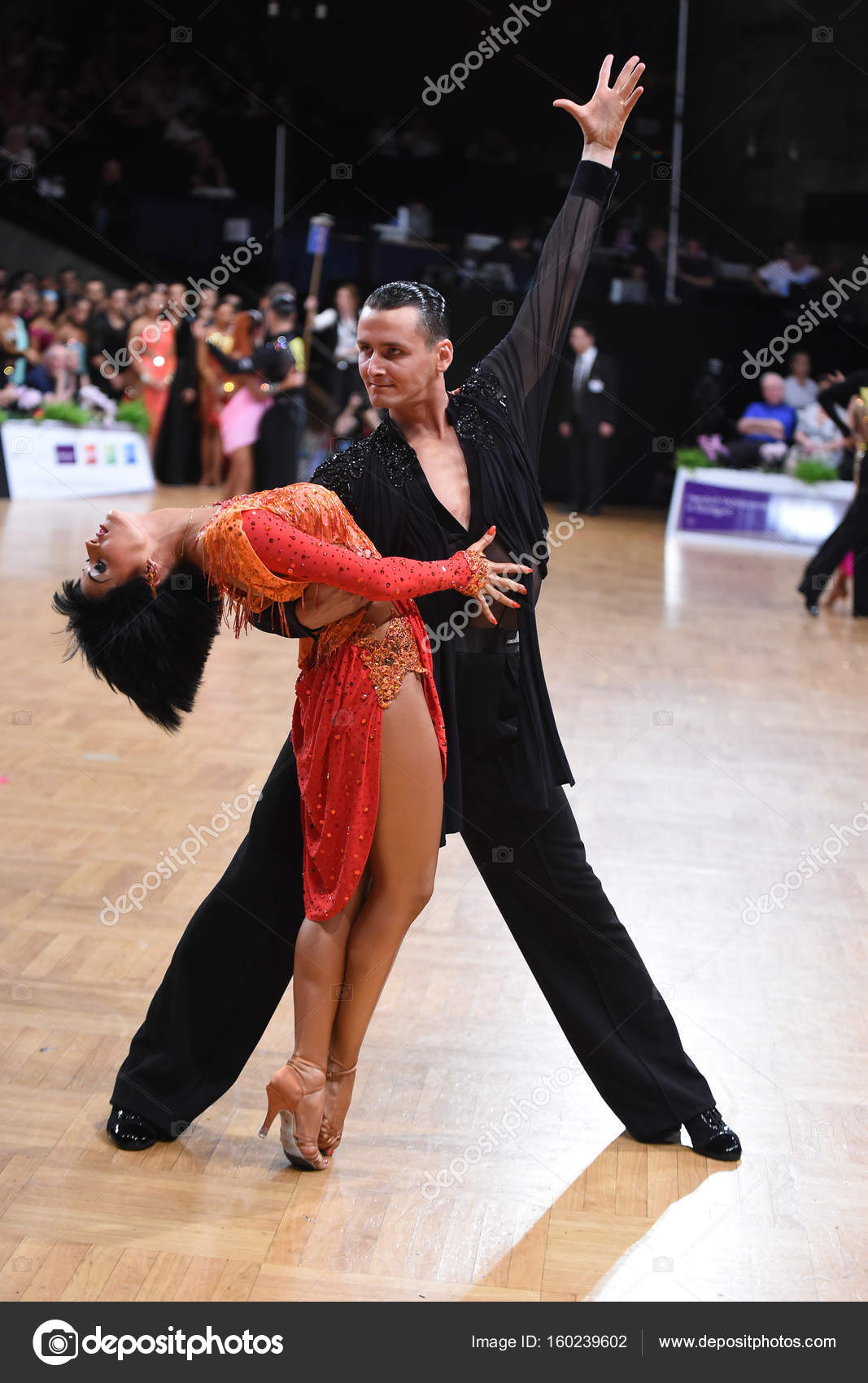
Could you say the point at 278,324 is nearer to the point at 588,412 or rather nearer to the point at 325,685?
the point at 588,412

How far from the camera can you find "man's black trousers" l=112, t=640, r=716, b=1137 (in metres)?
2.47

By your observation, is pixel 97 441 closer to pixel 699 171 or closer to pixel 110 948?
pixel 699 171

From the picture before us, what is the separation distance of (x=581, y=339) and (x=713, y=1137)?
37.0ft

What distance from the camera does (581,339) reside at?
42.9 feet

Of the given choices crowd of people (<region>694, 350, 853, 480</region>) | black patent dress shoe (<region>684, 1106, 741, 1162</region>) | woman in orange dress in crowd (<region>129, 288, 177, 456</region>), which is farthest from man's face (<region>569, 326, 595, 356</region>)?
black patent dress shoe (<region>684, 1106, 741, 1162</region>)

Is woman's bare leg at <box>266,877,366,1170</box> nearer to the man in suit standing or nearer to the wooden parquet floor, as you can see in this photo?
the wooden parquet floor

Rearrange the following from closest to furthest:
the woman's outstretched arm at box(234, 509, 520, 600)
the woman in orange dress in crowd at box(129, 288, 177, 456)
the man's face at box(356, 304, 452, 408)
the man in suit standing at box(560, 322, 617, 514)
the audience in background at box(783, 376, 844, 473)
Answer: the woman's outstretched arm at box(234, 509, 520, 600), the man's face at box(356, 304, 452, 408), the audience in background at box(783, 376, 844, 473), the woman in orange dress in crowd at box(129, 288, 177, 456), the man in suit standing at box(560, 322, 617, 514)

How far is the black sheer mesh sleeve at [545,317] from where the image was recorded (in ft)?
8.11

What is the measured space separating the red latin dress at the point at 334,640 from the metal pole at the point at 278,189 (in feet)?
45.3

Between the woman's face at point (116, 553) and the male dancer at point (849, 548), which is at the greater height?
the woman's face at point (116, 553)

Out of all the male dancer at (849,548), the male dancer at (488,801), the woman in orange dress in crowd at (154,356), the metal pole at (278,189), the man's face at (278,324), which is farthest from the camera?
the metal pole at (278,189)

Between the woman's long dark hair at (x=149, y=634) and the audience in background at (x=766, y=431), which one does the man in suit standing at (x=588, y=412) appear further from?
the woman's long dark hair at (x=149, y=634)

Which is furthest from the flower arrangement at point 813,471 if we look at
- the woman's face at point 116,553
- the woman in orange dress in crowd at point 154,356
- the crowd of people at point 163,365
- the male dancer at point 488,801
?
the woman's face at point 116,553

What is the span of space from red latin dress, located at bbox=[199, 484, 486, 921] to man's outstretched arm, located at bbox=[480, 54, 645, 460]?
1.44 ft
